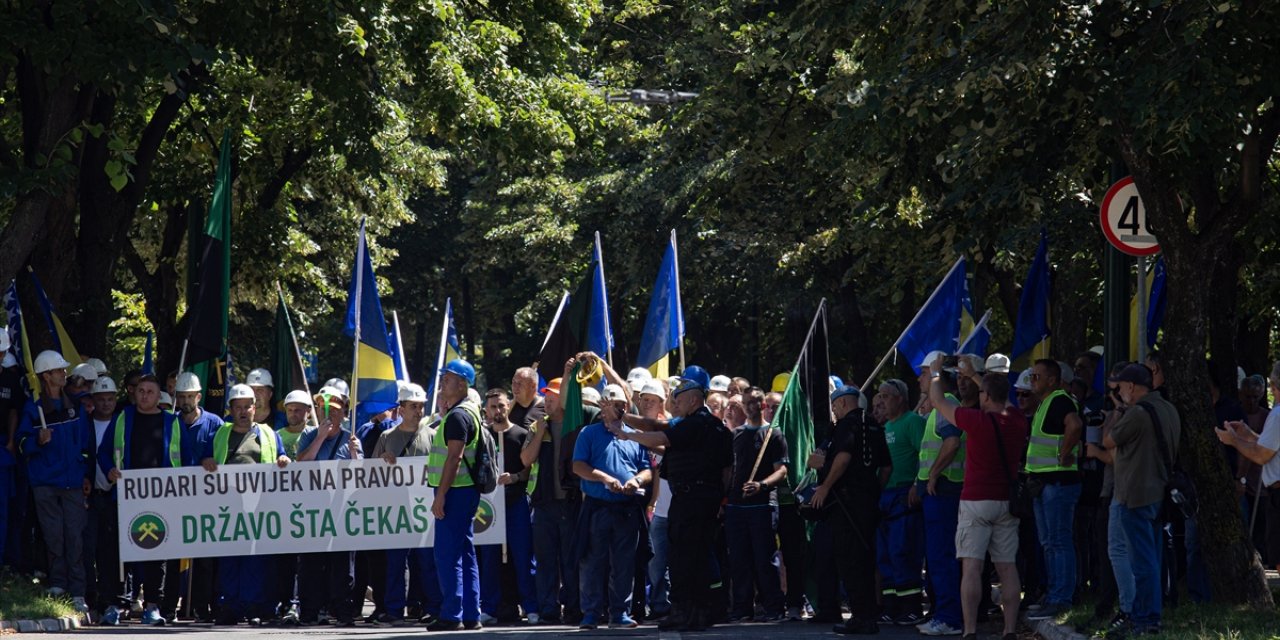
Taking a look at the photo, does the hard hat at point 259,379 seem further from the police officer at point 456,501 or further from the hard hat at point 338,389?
the police officer at point 456,501

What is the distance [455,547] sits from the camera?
13.3m

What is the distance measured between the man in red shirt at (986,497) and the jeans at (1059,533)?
1.10m

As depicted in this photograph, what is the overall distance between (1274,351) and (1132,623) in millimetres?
20523

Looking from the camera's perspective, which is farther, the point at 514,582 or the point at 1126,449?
the point at 514,582

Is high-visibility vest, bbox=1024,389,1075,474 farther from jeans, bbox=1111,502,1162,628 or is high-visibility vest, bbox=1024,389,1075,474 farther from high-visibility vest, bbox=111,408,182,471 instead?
high-visibility vest, bbox=111,408,182,471

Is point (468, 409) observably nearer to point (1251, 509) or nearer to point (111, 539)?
point (111, 539)

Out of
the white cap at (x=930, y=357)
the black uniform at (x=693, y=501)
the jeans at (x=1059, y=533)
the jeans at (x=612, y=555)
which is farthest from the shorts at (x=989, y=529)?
the jeans at (x=612, y=555)

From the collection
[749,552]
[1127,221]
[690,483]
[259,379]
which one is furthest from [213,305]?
[1127,221]

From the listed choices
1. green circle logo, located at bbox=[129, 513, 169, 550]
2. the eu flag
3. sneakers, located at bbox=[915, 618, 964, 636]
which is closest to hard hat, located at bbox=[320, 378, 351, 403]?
the eu flag

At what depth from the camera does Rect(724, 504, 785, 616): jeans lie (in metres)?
14.2

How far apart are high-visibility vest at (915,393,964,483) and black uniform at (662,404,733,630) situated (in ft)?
4.84

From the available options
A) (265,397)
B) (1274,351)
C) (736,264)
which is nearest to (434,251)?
(736,264)

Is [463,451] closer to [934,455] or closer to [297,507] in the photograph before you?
[297,507]

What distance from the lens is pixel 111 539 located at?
1459 centimetres
